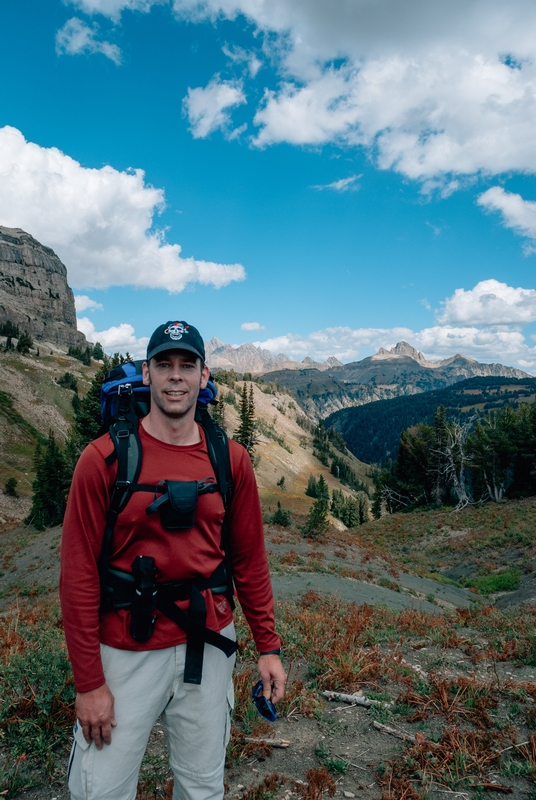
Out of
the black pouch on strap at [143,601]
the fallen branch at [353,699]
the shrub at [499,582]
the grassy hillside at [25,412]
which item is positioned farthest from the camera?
the grassy hillside at [25,412]

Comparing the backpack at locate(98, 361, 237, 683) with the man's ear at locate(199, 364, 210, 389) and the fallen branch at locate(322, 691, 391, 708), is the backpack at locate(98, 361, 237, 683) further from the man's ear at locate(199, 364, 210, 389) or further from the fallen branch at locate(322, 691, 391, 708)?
the fallen branch at locate(322, 691, 391, 708)

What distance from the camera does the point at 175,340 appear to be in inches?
119

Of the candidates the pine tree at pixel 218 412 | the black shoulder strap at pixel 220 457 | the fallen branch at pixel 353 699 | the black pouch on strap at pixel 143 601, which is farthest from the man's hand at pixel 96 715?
the fallen branch at pixel 353 699

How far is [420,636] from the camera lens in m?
9.19

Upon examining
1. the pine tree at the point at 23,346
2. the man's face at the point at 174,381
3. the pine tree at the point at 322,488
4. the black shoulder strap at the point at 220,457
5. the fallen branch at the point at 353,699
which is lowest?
the pine tree at the point at 322,488

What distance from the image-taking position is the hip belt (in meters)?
2.58

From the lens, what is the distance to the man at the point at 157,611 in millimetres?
2479

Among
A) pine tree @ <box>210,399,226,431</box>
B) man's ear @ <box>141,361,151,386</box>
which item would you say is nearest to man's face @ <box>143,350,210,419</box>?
man's ear @ <box>141,361,151,386</box>

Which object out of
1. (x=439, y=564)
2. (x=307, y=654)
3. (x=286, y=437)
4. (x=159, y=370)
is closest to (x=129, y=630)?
(x=159, y=370)

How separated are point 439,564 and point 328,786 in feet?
93.3

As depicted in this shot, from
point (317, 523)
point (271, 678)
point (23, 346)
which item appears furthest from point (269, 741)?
point (23, 346)

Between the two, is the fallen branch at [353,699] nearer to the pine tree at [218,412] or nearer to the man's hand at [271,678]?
the man's hand at [271,678]

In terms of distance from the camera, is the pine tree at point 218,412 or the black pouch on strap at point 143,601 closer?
the black pouch on strap at point 143,601

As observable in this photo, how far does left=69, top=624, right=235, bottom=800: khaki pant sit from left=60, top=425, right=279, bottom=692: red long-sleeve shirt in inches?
4.8
